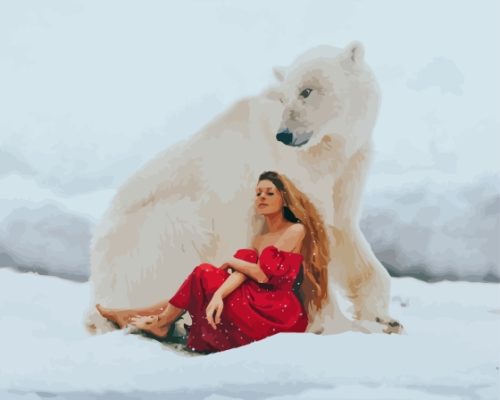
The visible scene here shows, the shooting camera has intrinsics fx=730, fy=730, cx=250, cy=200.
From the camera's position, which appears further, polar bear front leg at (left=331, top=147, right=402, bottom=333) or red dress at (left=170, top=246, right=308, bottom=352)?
polar bear front leg at (left=331, top=147, right=402, bottom=333)

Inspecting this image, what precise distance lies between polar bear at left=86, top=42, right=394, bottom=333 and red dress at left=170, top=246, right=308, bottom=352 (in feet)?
0.27

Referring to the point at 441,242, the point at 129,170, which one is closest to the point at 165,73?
Answer: the point at 129,170

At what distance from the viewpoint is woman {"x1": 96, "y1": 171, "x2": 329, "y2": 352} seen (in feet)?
8.41

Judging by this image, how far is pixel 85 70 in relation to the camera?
2.95m

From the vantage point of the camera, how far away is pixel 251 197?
269cm

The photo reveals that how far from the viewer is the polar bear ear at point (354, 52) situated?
2.66 meters

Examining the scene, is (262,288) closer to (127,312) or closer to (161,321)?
(161,321)

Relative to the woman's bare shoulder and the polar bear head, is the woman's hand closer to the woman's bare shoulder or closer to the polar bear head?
the woman's bare shoulder

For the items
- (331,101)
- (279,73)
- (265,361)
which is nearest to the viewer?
(265,361)

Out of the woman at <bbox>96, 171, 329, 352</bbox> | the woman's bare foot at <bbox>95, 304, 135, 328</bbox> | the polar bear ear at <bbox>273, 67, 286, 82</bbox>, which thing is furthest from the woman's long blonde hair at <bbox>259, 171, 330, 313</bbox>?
the woman's bare foot at <bbox>95, 304, 135, 328</bbox>

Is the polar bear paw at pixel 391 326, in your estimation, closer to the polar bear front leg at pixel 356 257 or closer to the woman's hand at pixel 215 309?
the polar bear front leg at pixel 356 257

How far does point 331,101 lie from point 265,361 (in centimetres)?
95

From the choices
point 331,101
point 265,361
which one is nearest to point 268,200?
point 331,101

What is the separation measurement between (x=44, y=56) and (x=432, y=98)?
1561 millimetres
